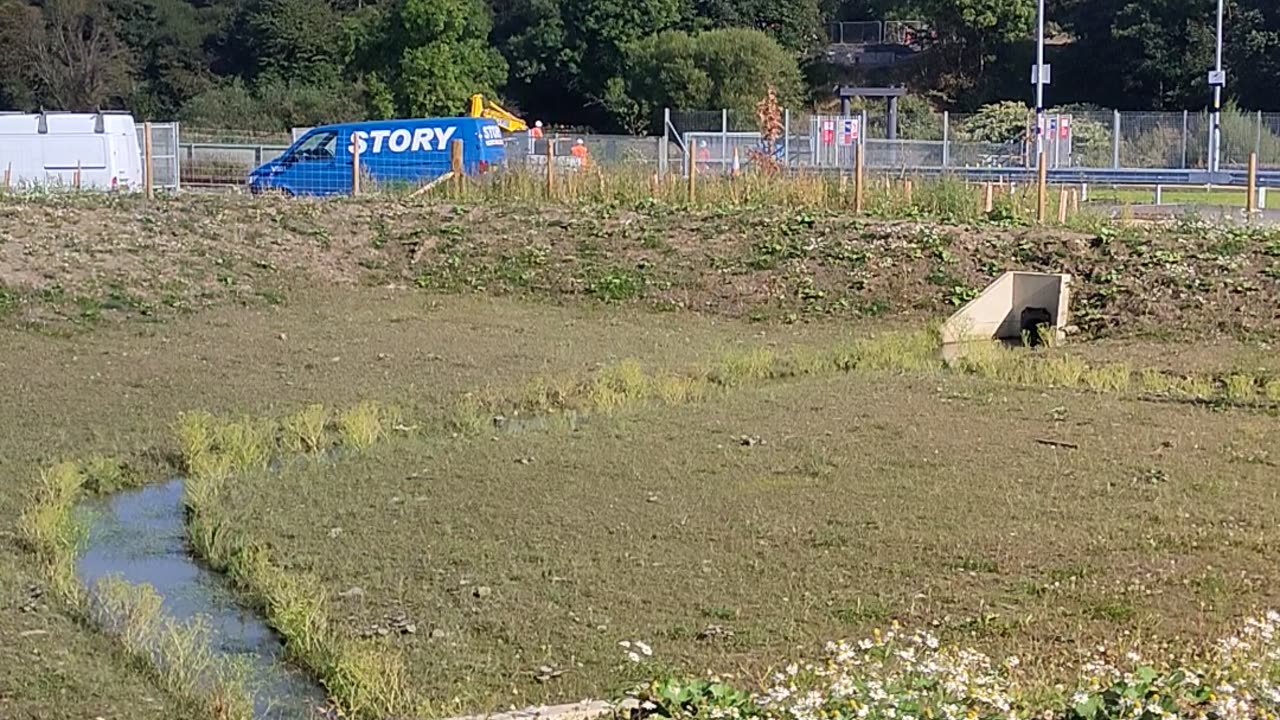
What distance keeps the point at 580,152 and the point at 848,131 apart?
897 centimetres

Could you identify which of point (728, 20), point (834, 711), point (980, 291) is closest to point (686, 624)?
point (834, 711)

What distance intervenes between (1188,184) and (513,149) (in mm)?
15329

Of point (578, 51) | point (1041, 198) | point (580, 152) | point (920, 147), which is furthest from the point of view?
point (578, 51)

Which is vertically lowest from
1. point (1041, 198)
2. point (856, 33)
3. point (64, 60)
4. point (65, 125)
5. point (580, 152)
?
point (1041, 198)

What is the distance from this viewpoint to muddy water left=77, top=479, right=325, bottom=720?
681cm

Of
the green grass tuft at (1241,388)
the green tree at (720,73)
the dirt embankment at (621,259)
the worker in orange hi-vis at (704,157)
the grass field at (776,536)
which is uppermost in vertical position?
the green tree at (720,73)

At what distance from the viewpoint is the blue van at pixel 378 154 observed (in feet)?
105

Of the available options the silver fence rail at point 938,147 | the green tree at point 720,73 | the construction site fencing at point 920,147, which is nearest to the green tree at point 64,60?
the green tree at point 720,73

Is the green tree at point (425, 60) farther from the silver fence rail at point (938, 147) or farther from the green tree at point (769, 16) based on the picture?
the silver fence rail at point (938, 147)

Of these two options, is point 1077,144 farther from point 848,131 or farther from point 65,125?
point 65,125

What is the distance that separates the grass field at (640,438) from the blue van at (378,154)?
343 inches

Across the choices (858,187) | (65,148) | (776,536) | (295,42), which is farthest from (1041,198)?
(295,42)

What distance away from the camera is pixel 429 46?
60031 millimetres

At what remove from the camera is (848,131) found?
37719 mm
